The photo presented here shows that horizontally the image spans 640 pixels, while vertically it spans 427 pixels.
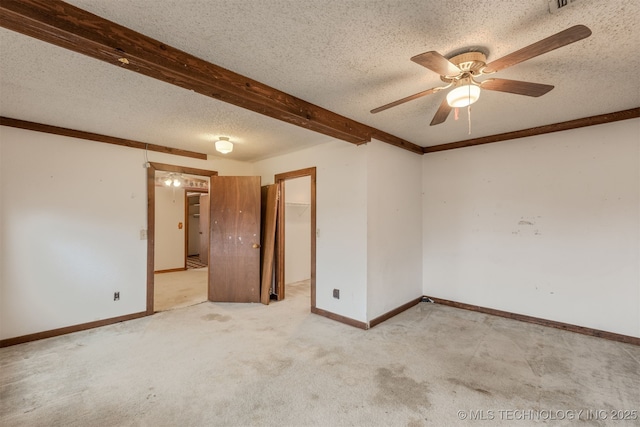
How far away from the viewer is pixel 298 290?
16.8ft

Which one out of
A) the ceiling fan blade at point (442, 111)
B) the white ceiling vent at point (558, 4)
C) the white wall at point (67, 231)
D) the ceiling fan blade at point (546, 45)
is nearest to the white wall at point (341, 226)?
the ceiling fan blade at point (442, 111)

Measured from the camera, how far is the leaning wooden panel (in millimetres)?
4366

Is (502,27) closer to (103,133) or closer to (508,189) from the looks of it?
(508,189)

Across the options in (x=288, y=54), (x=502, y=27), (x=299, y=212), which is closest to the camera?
(x=502, y=27)

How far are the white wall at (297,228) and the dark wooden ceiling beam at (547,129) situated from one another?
103 inches

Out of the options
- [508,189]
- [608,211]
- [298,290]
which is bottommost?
[298,290]

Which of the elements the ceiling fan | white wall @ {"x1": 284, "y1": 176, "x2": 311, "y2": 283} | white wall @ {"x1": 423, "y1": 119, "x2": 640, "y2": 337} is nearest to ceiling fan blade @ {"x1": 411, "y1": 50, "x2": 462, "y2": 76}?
the ceiling fan

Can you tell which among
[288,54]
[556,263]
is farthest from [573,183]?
[288,54]

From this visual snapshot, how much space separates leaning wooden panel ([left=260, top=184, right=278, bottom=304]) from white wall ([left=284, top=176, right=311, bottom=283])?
0.92m

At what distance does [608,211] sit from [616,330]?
1.26 m

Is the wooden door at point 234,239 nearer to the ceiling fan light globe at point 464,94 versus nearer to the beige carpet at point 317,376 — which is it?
the beige carpet at point 317,376

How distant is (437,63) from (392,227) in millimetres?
2411

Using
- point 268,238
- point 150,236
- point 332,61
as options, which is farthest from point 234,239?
point 332,61

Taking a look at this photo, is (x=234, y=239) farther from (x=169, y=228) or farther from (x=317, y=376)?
(x=169, y=228)
